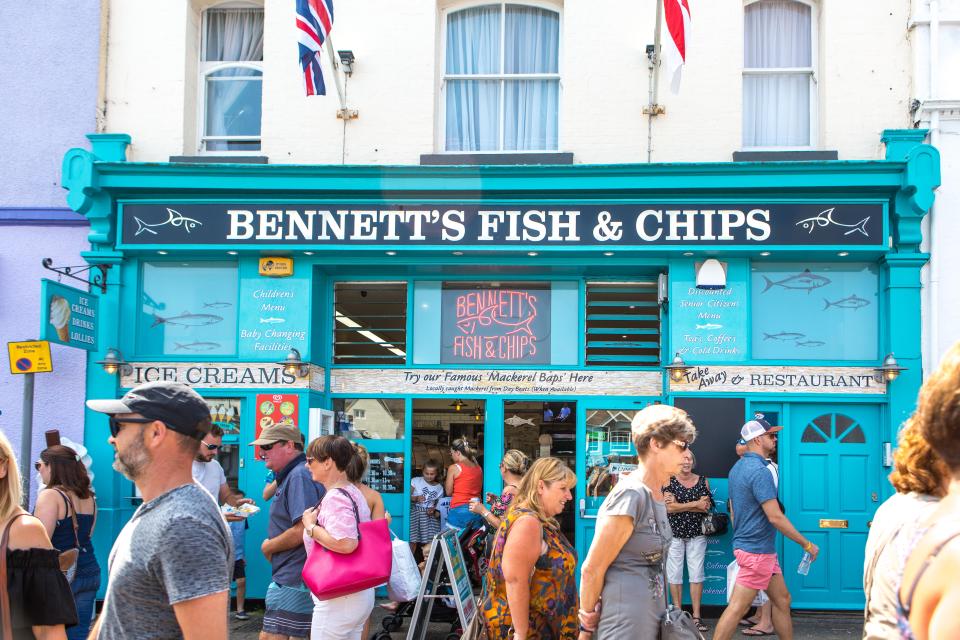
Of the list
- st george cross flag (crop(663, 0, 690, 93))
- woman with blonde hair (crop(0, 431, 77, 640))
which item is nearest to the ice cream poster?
Answer: woman with blonde hair (crop(0, 431, 77, 640))

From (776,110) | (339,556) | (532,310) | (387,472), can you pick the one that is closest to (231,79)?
(532,310)

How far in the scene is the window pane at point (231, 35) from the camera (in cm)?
1183

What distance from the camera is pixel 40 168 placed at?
1133 centimetres

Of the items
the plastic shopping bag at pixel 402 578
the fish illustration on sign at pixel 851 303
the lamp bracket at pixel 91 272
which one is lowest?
the plastic shopping bag at pixel 402 578

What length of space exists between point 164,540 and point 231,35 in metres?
10.0

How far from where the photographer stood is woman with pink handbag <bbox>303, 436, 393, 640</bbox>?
5816mm

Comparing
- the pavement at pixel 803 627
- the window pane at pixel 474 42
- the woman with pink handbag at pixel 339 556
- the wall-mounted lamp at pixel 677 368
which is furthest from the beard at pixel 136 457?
the window pane at pixel 474 42

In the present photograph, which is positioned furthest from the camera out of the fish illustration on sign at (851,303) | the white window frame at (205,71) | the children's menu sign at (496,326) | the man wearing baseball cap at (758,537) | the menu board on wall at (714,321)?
the white window frame at (205,71)

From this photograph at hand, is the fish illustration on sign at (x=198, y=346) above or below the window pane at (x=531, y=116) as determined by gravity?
below

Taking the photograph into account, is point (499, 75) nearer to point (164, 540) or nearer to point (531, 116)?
point (531, 116)

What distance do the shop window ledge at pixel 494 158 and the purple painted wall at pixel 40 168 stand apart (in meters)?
4.04

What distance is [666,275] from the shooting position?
10.8 metres

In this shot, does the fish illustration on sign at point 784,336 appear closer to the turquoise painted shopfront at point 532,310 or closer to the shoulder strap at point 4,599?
the turquoise painted shopfront at point 532,310

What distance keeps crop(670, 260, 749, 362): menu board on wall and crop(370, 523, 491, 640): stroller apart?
9.67ft
